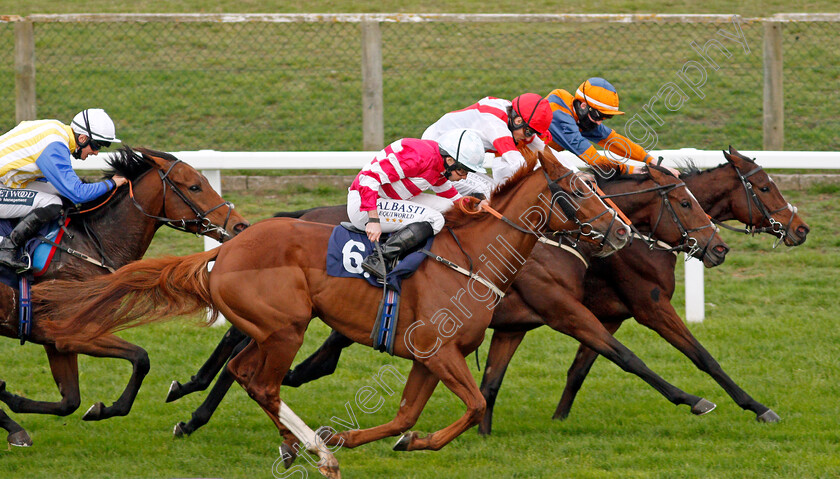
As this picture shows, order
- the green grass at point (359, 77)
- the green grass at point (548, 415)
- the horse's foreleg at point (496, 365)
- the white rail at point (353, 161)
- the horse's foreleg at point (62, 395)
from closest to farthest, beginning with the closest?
1. the green grass at point (548, 415)
2. the horse's foreleg at point (62, 395)
3. the horse's foreleg at point (496, 365)
4. the white rail at point (353, 161)
5. the green grass at point (359, 77)

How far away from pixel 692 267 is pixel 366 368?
2.40 m

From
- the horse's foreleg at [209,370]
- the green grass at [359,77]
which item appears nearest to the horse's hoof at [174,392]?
the horse's foreleg at [209,370]

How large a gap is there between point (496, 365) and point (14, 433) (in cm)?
266

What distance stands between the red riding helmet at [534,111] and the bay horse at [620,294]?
660 mm

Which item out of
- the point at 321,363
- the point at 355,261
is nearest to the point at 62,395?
the point at 321,363

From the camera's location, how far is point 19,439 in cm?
546

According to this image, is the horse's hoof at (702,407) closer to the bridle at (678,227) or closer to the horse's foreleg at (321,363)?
the bridle at (678,227)

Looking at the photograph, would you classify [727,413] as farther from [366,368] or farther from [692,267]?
[366,368]

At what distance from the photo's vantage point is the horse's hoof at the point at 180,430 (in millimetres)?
5637

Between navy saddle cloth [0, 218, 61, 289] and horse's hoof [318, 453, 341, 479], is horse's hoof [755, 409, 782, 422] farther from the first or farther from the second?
navy saddle cloth [0, 218, 61, 289]

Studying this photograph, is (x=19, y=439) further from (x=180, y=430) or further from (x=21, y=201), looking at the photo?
(x=21, y=201)

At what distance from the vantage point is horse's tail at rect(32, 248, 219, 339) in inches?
197

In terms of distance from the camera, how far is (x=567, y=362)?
6906 millimetres

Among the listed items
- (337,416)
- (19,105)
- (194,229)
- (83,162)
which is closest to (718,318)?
(337,416)
